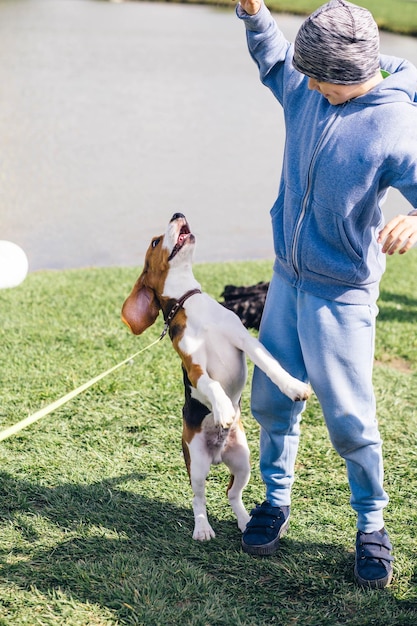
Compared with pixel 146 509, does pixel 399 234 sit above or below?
above

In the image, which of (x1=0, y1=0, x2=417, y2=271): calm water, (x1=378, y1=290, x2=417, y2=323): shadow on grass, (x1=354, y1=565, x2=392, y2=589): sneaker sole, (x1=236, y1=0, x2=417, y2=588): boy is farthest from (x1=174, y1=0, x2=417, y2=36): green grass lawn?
(x1=354, y1=565, x2=392, y2=589): sneaker sole

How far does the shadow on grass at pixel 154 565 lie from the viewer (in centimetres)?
315

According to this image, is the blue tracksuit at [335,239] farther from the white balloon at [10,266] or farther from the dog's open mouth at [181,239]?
the white balloon at [10,266]

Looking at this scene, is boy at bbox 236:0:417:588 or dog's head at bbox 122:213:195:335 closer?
boy at bbox 236:0:417:588

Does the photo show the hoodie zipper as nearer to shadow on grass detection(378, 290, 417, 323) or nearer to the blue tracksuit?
the blue tracksuit

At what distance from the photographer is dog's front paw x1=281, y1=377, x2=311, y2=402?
10.1 feet

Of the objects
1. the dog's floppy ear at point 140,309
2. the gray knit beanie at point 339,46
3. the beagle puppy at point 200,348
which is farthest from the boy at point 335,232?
the dog's floppy ear at point 140,309

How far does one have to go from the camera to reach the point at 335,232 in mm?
2973

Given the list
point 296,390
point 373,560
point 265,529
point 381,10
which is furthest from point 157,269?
point 381,10

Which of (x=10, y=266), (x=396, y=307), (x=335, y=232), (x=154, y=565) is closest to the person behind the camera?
(x=335, y=232)

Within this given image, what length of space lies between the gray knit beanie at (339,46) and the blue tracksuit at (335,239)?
11cm

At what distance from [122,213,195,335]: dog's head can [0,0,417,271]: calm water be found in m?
4.57

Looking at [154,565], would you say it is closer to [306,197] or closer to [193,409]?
[193,409]

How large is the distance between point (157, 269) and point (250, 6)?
102 cm
